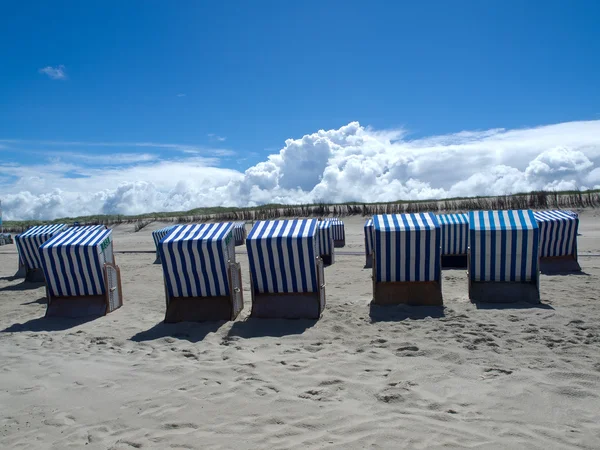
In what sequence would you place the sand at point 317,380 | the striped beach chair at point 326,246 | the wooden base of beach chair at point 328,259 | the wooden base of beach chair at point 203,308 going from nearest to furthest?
the sand at point 317,380 → the wooden base of beach chair at point 203,308 → the striped beach chair at point 326,246 → the wooden base of beach chair at point 328,259

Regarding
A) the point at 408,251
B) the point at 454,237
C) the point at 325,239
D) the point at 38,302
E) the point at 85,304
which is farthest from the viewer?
the point at 325,239

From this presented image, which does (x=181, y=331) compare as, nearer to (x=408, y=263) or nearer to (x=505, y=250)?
(x=408, y=263)

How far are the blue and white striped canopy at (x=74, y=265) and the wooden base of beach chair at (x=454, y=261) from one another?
26.9 ft

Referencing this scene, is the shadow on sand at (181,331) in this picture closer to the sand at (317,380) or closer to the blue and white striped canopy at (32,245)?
the sand at (317,380)

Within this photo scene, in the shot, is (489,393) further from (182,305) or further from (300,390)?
(182,305)

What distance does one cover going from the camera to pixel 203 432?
143 inches

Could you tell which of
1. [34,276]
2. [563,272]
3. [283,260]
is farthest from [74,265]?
[563,272]

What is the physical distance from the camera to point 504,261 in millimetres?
7664

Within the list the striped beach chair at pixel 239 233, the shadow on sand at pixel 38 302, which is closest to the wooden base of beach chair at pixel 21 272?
the shadow on sand at pixel 38 302

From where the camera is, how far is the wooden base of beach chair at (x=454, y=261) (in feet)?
40.6

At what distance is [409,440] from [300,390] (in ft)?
4.10

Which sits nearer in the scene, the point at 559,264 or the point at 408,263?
the point at 408,263

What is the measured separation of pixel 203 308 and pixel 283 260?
1.40m

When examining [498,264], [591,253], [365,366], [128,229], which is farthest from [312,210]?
[365,366]
